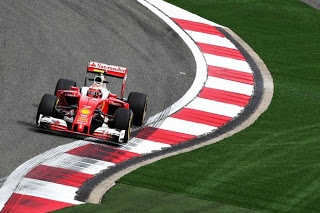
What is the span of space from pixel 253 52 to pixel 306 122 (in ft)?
18.0

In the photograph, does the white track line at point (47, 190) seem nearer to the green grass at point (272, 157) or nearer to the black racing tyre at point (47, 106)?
the green grass at point (272, 157)

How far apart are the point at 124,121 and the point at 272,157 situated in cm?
266

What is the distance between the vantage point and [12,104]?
17.0 metres

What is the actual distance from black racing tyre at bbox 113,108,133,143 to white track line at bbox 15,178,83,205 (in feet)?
8.72

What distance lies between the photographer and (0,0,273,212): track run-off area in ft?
43.1

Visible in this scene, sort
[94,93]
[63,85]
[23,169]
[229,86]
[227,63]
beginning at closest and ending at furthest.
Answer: [23,169]
[94,93]
[63,85]
[229,86]
[227,63]

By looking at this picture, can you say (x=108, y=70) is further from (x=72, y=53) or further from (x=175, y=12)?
(x=175, y=12)

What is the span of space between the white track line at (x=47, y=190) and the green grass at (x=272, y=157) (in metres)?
0.58

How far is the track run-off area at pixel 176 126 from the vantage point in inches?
517

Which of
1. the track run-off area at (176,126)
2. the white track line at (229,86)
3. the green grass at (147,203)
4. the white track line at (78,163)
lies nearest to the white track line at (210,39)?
the track run-off area at (176,126)

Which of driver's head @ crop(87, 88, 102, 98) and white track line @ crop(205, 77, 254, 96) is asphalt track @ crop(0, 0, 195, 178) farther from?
driver's head @ crop(87, 88, 102, 98)

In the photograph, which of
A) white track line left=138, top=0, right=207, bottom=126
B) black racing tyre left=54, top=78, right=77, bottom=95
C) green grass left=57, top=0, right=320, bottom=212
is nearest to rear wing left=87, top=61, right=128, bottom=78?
black racing tyre left=54, top=78, right=77, bottom=95

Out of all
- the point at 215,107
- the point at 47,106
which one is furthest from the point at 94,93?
the point at 215,107

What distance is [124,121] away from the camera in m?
15.8
